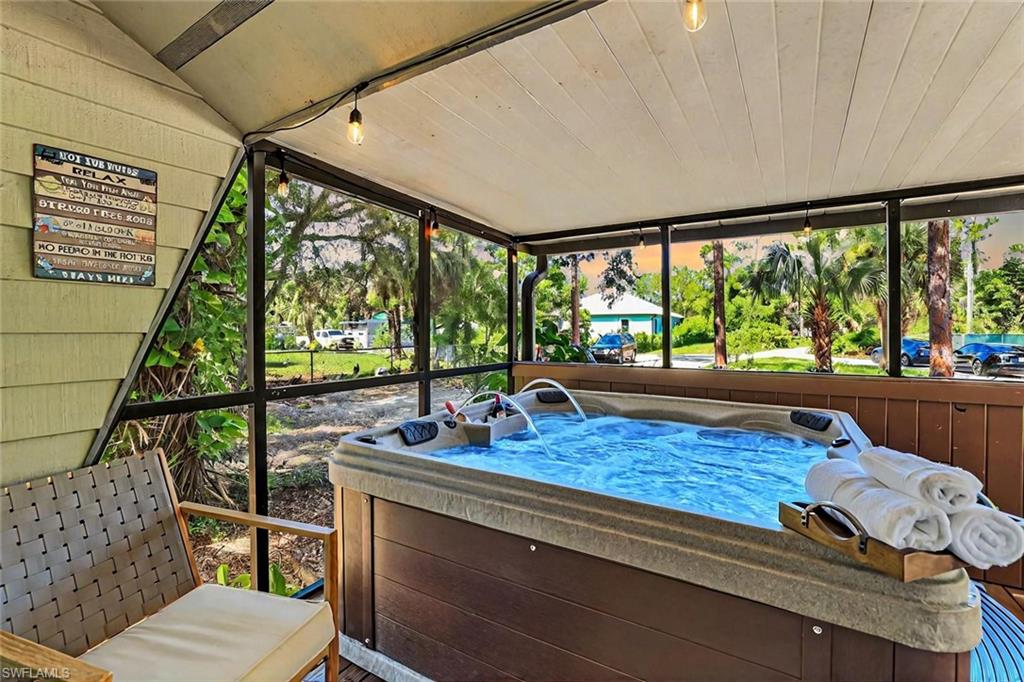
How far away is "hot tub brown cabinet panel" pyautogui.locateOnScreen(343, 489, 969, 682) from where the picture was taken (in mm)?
1037

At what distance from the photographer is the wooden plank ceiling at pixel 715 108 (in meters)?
1.42

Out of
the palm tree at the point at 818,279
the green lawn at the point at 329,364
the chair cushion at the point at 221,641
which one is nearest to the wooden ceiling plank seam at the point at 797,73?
the chair cushion at the point at 221,641

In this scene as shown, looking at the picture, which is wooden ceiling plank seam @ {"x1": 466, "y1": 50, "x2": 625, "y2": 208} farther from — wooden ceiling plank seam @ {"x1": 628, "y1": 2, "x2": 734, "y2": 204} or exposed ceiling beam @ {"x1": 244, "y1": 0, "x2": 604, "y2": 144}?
wooden ceiling plank seam @ {"x1": 628, "y1": 2, "x2": 734, "y2": 204}

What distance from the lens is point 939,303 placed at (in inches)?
138

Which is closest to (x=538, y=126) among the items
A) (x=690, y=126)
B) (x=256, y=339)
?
(x=690, y=126)

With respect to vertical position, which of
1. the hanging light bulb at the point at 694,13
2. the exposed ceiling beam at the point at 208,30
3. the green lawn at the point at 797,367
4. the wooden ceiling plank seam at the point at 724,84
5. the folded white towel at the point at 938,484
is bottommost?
the folded white towel at the point at 938,484

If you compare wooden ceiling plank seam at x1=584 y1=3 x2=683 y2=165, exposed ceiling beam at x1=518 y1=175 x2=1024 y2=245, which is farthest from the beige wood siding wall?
exposed ceiling beam at x1=518 y1=175 x2=1024 y2=245

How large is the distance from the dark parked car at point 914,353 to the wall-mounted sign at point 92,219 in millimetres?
4368

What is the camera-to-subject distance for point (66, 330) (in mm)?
1427

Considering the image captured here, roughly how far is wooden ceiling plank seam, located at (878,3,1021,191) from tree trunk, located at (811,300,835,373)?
2188 millimetres

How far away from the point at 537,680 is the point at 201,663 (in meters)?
0.95

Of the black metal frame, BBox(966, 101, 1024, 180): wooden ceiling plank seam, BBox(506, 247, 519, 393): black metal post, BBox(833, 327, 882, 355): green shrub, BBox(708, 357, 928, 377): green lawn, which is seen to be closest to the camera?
the black metal frame

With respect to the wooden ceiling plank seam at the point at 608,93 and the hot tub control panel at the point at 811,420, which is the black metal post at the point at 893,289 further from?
the wooden ceiling plank seam at the point at 608,93

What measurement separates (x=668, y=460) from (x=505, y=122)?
2.03m
